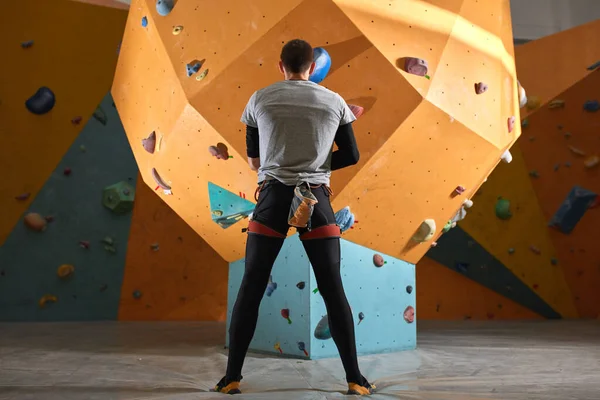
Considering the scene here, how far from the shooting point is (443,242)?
555 centimetres

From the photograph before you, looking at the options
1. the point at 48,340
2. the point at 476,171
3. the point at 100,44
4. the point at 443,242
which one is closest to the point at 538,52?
the point at 443,242

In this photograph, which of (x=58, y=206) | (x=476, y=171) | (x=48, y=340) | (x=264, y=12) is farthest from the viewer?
(x=58, y=206)

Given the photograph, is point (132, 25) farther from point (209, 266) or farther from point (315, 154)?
point (209, 266)

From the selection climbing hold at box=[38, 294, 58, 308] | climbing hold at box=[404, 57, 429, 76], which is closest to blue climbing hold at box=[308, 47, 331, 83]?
climbing hold at box=[404, 57, 429, 76]

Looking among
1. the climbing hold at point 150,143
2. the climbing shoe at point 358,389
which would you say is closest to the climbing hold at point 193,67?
the climbing hold at point 150,143

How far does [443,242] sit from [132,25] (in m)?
3.42

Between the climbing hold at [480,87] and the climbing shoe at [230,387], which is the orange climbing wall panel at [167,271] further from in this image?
the climbing shoe at [230,387]

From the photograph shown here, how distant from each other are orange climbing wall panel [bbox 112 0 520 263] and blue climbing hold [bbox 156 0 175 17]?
4 cm

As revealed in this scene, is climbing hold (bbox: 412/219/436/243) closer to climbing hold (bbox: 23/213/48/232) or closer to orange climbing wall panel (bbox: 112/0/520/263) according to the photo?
orange climbing wall panel (bbox: 112/0/520/263)

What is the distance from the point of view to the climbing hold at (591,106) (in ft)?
17.6

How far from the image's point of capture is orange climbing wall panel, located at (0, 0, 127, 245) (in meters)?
4.93

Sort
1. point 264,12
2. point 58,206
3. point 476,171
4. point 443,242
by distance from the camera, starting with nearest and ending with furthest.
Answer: point 264,12 → point 476,171 → point 58,206 → point 443,242

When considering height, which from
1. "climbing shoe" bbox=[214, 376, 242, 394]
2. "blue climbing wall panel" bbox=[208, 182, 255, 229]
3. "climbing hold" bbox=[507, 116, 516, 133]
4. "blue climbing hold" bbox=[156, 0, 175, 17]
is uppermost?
"blue climbing hold" bbox=[156, 0, 175, 17]

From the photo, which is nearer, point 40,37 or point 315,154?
point 315,154
